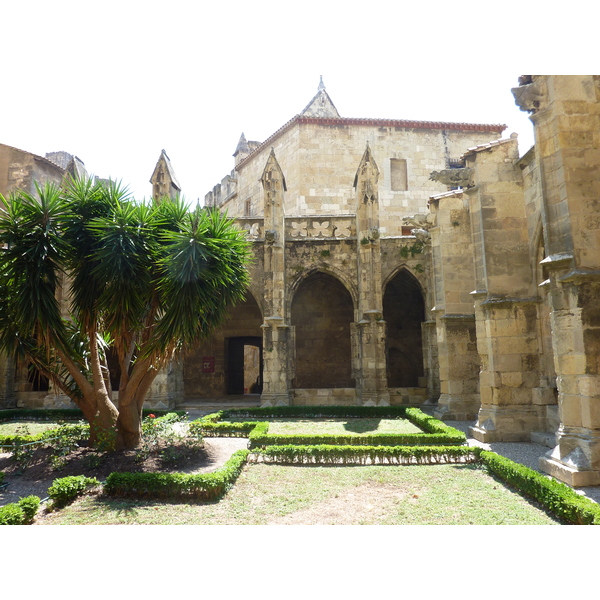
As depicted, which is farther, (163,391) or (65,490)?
(163,391)

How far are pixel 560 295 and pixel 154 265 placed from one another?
6312mm

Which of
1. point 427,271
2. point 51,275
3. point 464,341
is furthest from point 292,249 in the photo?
point 51,275

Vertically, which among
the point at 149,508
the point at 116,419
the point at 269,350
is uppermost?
the point at 269,350

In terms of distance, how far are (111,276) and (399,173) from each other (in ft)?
59.7

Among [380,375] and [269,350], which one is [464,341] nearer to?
[380,375]

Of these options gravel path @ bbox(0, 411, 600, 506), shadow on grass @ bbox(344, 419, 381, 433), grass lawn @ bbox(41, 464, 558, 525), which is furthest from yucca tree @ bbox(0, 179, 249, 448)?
shadow on grass @ bbox(344, 419, 381, 433)

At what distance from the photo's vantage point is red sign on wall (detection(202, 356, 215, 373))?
18844 millimetres

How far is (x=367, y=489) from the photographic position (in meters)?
6.05

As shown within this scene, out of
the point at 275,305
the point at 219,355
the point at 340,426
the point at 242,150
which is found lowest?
the point at 340,426

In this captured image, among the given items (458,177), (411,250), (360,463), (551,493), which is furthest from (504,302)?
(411,250)

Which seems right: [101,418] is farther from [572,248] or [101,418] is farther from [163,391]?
[572,248]

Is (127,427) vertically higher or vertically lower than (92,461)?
higher

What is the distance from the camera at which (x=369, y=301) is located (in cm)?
1454

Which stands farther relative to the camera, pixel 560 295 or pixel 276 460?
pixel 276 460
